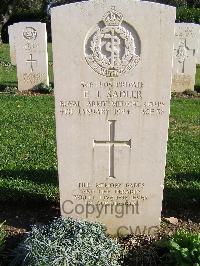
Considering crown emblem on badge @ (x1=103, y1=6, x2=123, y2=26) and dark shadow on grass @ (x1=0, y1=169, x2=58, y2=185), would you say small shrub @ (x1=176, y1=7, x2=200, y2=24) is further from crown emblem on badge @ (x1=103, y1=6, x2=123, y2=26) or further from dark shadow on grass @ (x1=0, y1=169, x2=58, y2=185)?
crown emblem on badge @ (x1=103, y1=6, x2=123, y2=26)

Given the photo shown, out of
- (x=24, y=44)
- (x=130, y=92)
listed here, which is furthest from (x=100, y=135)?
(x=24, y=44)

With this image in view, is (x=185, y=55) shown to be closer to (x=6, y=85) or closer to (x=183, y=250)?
(x=6, y=85)

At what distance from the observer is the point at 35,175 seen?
5570 mm

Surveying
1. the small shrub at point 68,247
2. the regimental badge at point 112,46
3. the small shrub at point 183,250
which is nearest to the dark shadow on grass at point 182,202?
the small shrub at point 183,250

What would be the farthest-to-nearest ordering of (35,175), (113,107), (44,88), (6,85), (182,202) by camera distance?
(6,85)
(44,88)
(35,175)
(182,202)
(113,107)

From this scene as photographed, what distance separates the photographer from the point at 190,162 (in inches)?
247

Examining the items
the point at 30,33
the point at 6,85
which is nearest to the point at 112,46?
the point at 30,33

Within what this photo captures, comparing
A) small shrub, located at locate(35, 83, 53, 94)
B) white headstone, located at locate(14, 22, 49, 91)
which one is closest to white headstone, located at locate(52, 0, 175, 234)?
small shrub, located at locate(35, 83, 53, 94)

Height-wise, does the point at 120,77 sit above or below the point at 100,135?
above

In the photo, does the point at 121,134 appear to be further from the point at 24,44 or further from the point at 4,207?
the point at 24,44

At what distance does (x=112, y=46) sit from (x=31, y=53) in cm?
864

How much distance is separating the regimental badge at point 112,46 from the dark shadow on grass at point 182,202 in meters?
1.97

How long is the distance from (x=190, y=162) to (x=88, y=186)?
2.57m

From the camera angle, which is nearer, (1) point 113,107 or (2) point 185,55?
(1) point 113,107
